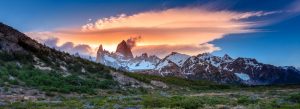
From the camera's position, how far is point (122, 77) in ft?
350

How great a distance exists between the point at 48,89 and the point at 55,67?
2960cm

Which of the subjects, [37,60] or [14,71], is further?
[37,60]

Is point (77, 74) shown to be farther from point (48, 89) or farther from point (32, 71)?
point (48, 89)

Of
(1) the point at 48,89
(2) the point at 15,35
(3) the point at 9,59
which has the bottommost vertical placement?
(1) the point at 48,89

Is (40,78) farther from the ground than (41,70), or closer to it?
closer to it

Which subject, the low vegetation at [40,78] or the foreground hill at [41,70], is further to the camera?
the foreground hill at [41,70]

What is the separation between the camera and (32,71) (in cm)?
7825

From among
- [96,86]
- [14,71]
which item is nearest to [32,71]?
[14,71]

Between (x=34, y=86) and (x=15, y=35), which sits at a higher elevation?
(x=15, y=35)

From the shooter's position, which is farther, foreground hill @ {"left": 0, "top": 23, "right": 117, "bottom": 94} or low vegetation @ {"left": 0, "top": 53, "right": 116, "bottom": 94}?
foreground hill @ {"left": 0, "top": 23, "right": 117, "bottom": 94}

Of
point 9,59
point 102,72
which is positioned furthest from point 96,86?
point 102,72

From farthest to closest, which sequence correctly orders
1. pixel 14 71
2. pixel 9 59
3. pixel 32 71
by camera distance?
pixel 9 59
pixel 32 71
pixel 14 71

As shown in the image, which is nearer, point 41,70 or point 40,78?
point 40,78

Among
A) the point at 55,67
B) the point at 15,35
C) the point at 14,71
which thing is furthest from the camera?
the point at 15,35
